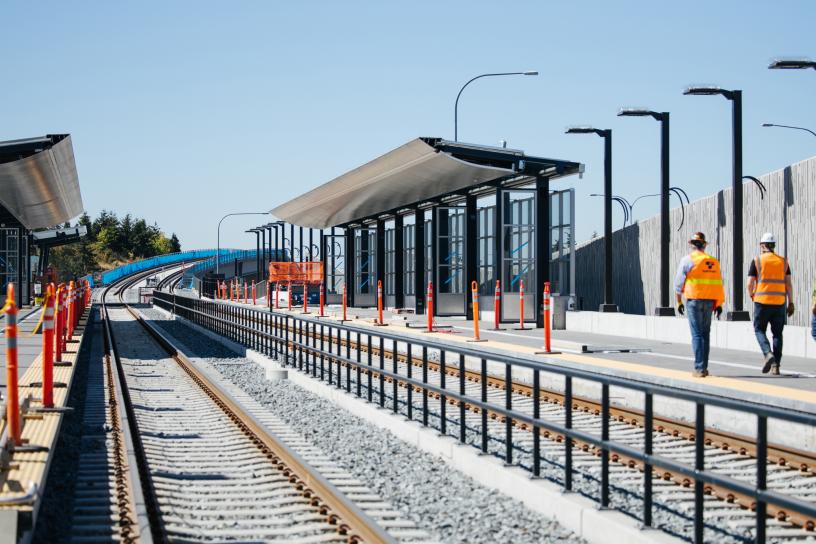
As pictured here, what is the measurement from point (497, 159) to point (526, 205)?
9.63 feet

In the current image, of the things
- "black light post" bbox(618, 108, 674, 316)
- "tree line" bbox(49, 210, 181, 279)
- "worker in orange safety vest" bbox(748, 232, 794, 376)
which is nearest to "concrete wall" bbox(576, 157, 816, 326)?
"black light post" bbox(618, 108, 674, 316)

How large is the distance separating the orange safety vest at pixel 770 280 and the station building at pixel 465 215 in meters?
11.5

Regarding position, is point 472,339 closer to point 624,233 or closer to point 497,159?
point 497,159

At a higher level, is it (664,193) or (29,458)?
(664,193)

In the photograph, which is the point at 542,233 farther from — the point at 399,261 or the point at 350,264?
the point at 350,264

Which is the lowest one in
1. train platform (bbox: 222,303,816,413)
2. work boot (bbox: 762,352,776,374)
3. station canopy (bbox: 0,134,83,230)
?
train platform (bbox: 222,303,816,413)

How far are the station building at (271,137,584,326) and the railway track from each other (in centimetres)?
1171

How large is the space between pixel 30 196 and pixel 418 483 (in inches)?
1359

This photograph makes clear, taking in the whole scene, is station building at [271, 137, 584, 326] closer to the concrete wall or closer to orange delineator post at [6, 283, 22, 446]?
the concrete wall

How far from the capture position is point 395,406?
12141 millimetres

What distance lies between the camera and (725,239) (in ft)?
82.3

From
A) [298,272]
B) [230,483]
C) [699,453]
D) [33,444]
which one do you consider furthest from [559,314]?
[298,272]

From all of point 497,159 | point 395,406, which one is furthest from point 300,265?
point 395,406

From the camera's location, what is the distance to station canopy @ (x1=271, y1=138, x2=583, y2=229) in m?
24.8
